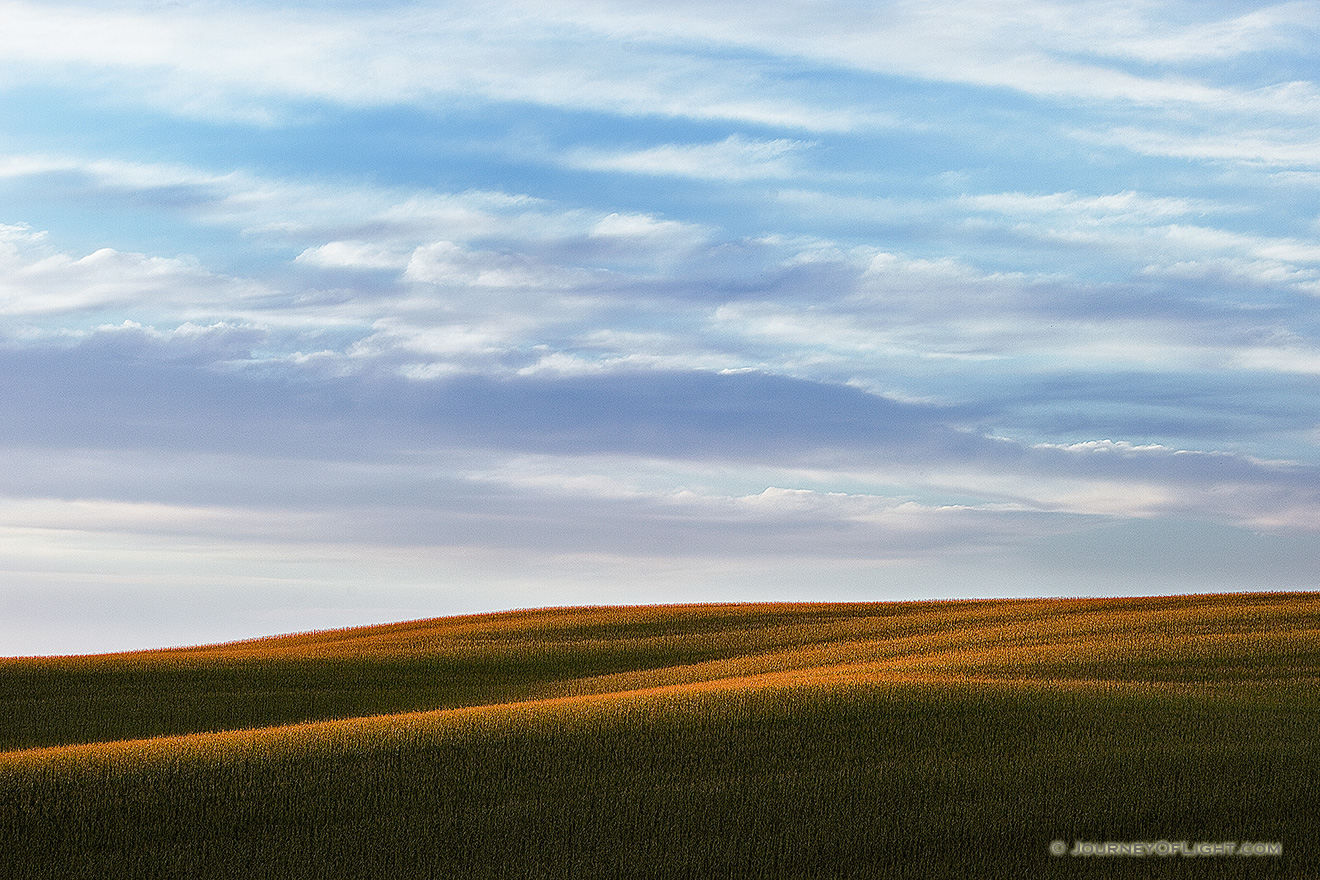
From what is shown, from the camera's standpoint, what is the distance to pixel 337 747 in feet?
63.5

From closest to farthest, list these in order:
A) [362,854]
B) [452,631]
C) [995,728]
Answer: [362,854]
[995,728]
[452,631]

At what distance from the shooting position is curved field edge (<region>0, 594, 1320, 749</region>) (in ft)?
94.3

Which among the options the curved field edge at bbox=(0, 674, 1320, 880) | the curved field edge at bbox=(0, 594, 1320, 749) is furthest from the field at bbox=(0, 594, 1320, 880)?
the curved field edge at bbox=(0, 594, 1320, 749)

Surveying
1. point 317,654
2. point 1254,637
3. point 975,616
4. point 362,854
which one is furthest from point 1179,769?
point 317,654

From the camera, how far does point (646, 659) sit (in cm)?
3659

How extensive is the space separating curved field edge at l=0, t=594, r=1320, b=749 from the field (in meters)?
0.38

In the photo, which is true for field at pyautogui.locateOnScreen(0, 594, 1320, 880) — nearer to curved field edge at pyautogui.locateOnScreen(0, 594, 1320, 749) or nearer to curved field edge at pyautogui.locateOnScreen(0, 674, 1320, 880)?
curved field edge at pyautogui.locateOnScreen(0, 674, 1320, 880)

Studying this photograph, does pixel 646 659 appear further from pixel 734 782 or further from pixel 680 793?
pixel 680 793

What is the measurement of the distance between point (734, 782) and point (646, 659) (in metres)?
18.8

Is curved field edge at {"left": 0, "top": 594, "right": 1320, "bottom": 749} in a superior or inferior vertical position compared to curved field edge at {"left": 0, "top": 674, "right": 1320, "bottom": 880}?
superior

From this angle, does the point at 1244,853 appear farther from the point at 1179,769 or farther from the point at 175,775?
the point at 175,775

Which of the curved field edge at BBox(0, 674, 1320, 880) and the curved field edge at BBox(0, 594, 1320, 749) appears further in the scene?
the curved field edge at BBox(0, 594, 1320, 749)

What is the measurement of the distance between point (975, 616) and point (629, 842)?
26.5 meters

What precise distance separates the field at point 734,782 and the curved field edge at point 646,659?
384mm
